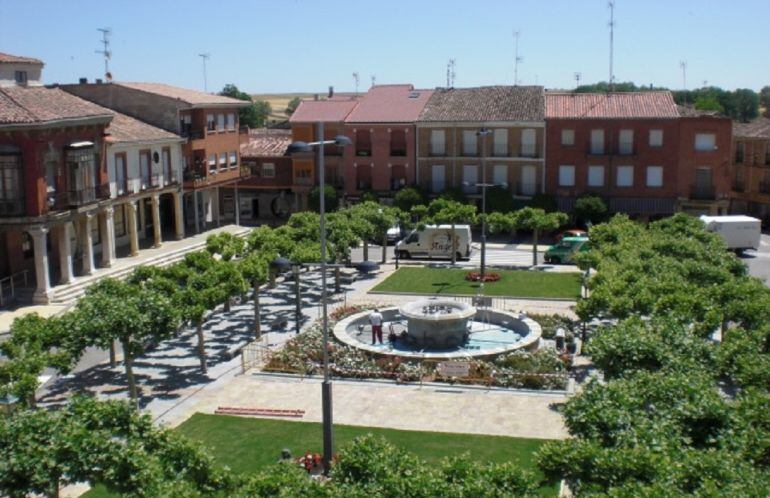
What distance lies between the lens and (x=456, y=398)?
26.1 meters

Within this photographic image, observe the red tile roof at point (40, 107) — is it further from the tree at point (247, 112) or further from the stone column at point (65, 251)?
the tree at point (247, 112)

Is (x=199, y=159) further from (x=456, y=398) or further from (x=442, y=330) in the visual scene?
(x=456, y=398)

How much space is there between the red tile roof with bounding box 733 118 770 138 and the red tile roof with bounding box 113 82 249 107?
37958 millimetres

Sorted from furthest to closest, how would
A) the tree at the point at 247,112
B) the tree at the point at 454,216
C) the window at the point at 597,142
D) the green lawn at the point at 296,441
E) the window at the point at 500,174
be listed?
the tree at the point at 247,112 → the window at the point at 500,174 → the window at the point at 597,142 → the tree at the point at 454,216 → the green lawn at the point at 296,441

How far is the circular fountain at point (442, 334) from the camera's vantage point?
30.1 metres

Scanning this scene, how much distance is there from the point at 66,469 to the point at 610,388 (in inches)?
396

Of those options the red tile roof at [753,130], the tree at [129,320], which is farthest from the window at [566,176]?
the tree at [129,320]

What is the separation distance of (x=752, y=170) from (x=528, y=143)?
60.3 ft

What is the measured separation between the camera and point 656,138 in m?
57.8

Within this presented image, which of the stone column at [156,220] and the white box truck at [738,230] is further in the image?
the stone column at [156,220]

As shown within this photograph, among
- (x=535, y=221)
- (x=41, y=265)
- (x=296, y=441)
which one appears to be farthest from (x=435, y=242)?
(x=296, y=441)

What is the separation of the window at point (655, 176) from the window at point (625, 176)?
3.65 feet

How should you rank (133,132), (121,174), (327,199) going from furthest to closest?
(327,199) < (133,132) < (121,174)

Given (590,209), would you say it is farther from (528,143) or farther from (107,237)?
(107,237)
